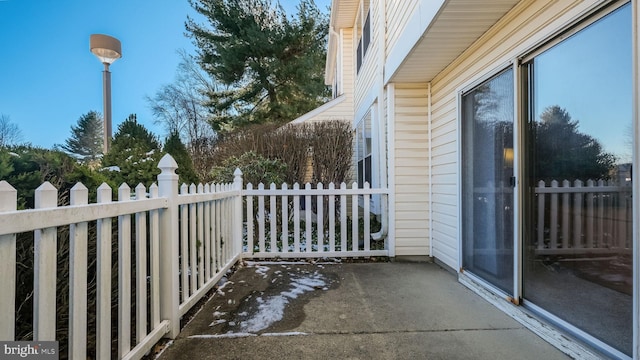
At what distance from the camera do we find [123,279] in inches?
78.7

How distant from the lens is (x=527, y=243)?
8.93 feet

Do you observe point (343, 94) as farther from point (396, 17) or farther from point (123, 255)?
point (123, 255)

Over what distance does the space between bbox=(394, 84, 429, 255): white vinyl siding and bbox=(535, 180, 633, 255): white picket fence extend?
2.20m

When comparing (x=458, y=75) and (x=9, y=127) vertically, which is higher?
(x=9, y=127)

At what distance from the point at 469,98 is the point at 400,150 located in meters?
1.29

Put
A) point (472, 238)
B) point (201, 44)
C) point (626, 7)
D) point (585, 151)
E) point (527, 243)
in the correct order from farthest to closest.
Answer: point (201, 44), point (472, 238), point (527, 243), point (585, 151), point (626, 7)

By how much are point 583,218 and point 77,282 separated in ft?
9.51

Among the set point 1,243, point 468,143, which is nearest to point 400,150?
point 468,143

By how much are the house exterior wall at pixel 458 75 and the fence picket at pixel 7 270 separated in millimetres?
3055

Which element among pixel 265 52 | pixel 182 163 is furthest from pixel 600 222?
pixel 265 52

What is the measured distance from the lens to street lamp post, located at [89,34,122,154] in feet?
15.1

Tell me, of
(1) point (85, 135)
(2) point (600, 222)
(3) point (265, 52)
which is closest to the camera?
(2) point (600, 222)

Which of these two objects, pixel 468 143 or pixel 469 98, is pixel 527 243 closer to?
pixel 468 143

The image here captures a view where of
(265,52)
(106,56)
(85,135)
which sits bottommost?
(106,56)
